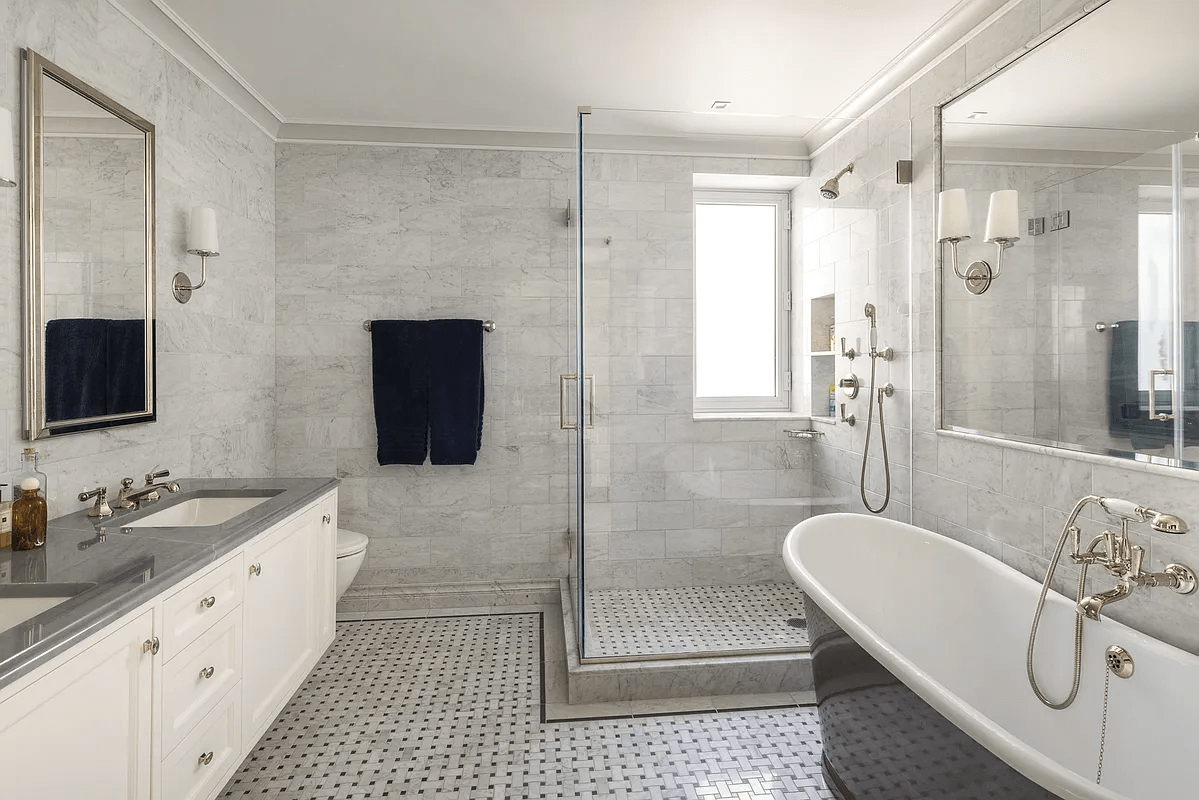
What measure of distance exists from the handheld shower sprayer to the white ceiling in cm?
74

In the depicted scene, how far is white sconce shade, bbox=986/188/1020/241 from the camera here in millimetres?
2125

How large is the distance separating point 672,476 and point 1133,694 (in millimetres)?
1550

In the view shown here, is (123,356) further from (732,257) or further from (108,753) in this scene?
(732,257)

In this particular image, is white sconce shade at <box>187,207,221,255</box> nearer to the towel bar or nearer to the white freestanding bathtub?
the towel bar

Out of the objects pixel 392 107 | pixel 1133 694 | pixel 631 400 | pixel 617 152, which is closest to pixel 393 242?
pixel 392 107

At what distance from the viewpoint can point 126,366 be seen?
2.17 metres

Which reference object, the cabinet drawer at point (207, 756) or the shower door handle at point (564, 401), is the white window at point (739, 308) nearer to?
the shower door handle at point (564, 401)

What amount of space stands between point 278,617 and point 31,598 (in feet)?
2.71

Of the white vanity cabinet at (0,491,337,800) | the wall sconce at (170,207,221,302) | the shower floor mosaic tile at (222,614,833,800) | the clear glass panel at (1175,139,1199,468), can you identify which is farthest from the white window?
the wall sconce at (170,207,221,302)

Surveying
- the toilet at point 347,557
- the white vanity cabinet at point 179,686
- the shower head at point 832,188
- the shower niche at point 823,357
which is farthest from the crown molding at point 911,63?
the toilet at point 347,557

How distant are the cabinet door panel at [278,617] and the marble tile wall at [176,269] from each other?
60 centimetres

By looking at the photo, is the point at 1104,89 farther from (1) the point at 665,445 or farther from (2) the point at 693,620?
(2) the point at 693,620

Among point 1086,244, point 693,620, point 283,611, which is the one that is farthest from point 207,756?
point 1086,244

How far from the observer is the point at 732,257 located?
9.02 ft
